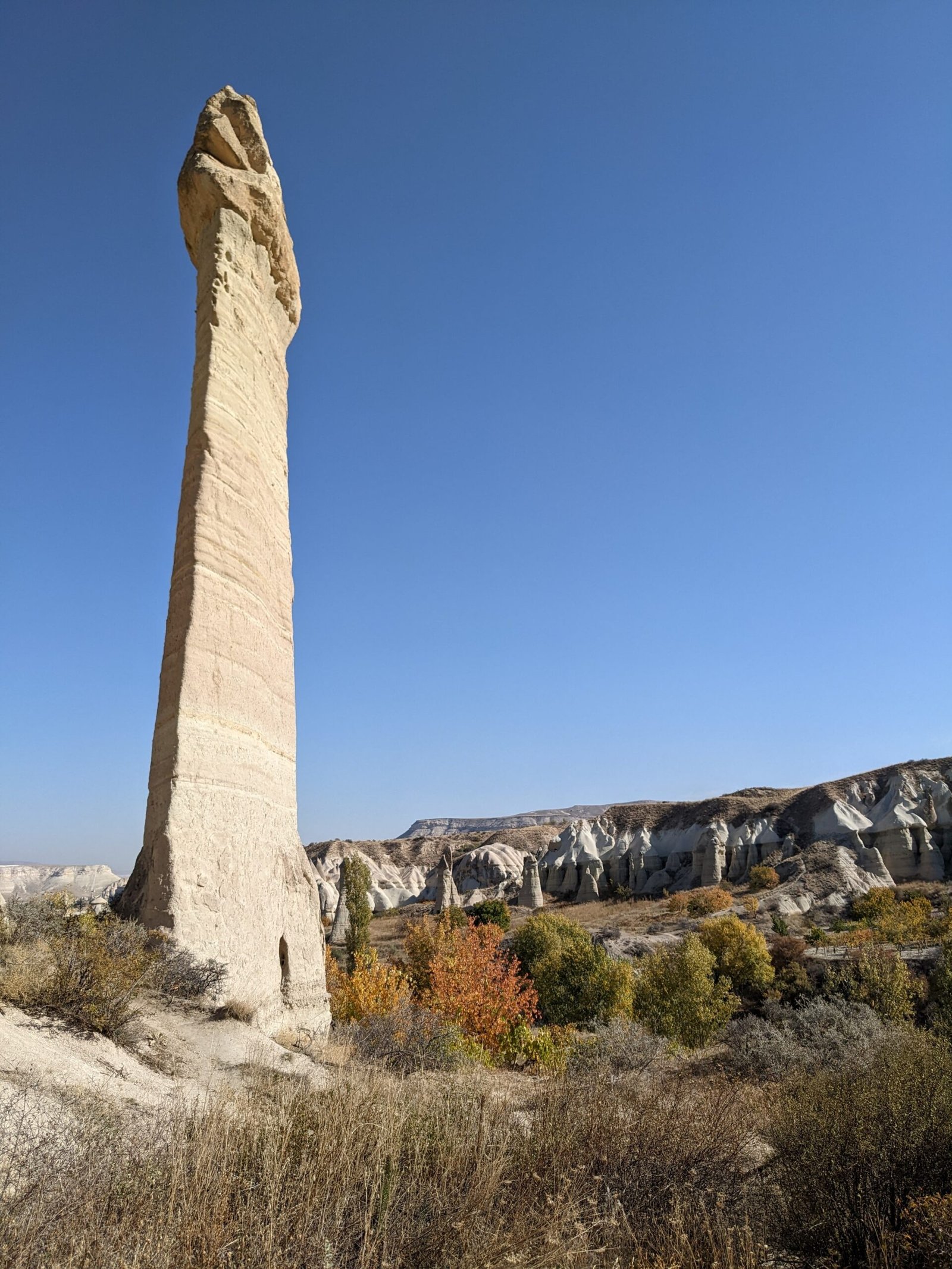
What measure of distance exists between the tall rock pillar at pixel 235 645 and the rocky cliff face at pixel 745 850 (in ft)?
96.5

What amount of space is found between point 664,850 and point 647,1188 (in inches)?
2302

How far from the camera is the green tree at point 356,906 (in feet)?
88.8

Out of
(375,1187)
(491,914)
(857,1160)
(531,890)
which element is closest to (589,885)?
(531,890)

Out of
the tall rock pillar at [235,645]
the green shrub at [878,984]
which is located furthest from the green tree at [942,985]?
the tall rock pillar at [235,645]

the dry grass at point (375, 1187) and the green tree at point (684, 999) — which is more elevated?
the dry grass at point (375, 1187)

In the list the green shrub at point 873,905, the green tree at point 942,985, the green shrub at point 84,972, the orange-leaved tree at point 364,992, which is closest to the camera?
the green shrub at point 84,972

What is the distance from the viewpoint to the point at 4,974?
603 cm

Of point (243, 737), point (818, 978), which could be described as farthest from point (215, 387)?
point (818, 978)

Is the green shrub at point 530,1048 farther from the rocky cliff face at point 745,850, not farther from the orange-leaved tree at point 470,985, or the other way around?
the rocky cliff face at point 745,850

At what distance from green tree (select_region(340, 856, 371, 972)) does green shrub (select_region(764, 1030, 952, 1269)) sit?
67.3 feet

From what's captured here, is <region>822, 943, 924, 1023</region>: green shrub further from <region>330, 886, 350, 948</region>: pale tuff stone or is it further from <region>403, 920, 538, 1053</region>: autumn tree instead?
<region>330, 886, 350, 948</region>: pale tuff stone

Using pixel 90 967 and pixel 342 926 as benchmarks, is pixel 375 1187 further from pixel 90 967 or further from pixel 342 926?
pixel 342 926

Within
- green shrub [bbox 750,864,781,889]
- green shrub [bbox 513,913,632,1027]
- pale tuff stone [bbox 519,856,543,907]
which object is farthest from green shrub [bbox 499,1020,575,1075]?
pale tuff stone [bbox 519,856,543,907]

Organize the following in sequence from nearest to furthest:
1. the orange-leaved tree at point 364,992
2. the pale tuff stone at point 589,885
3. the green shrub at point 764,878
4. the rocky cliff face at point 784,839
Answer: the orange-leaved tree at point 364,992 < the rocky cliff face at point 784,839 < the green shrub at point 764,878 < the pale tuff stone at point 589,885
